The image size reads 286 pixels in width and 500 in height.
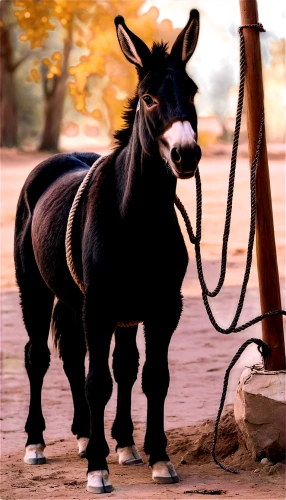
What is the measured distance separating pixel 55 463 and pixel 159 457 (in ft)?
2.75

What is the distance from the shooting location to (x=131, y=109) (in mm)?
4961

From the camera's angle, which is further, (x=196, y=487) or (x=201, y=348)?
(x=201, y=348)

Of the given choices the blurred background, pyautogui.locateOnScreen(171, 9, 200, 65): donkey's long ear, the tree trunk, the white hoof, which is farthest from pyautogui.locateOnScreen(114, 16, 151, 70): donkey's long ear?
the tree trunk

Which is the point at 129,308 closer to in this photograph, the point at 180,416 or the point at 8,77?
the point at 180,416

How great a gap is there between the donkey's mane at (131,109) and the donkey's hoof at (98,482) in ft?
5.79

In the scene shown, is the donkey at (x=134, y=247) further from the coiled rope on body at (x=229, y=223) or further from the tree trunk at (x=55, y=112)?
the tree trunk at (x=55, y=112)

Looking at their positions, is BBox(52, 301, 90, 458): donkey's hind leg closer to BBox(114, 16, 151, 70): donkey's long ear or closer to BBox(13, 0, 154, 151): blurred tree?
BBox(114, 16, 151, 70): donkey's long ear

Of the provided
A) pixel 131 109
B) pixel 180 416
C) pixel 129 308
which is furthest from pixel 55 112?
pixel 129 308

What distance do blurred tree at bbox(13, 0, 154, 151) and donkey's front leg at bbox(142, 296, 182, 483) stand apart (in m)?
21.9

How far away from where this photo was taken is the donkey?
Answer: 4.41 meters

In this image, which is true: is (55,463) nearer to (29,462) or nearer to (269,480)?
(29,462)

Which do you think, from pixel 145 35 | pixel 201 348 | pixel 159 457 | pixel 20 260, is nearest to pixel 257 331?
pixel 201 348

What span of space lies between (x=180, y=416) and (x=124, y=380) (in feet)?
3.39

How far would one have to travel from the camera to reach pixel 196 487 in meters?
4.70
